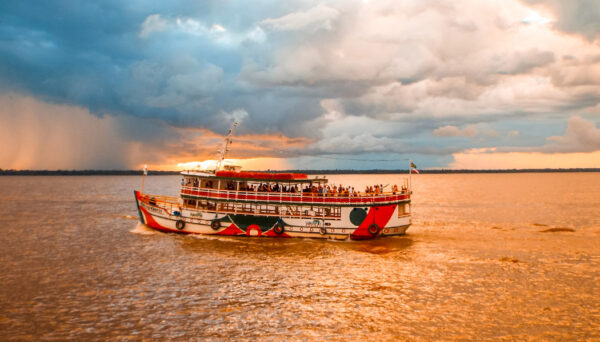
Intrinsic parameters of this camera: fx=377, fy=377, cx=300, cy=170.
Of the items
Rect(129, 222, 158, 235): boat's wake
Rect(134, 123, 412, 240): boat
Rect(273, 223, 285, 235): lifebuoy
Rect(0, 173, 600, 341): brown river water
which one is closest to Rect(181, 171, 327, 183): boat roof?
Rect(134, 123, 412, 240): boat

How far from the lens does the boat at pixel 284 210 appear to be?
32000 millimetres

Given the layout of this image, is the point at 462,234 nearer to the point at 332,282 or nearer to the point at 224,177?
the point at 332,282

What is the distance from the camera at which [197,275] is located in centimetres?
2241

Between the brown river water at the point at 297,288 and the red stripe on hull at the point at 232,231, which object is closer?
the brown river water at the point at 297,288

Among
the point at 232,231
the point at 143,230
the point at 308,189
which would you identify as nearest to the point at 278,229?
the point at 232,231

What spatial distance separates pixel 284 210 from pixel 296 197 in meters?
2.44

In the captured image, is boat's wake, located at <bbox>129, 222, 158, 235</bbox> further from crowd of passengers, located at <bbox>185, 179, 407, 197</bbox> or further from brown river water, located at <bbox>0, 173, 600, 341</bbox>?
crowd of passengers, located at <bbox>185, 179, 407, 197</bbox>

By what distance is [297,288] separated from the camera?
20078mm

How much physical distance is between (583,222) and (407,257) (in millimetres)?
32196

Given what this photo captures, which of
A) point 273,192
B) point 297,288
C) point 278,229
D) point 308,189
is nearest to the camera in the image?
point 297,288

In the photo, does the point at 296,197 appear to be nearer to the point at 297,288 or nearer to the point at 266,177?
the point at 266,177

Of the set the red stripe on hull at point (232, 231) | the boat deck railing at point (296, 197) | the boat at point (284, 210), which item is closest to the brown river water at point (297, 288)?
the red stripe on hull at point (232, 231)

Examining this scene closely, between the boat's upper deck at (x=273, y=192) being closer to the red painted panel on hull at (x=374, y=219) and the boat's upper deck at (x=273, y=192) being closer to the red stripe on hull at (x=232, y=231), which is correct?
the red painted panel on hull at (x=374, y=219)

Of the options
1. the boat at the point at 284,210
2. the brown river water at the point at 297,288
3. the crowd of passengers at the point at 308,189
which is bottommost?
the brown river water at the point at 297,288
